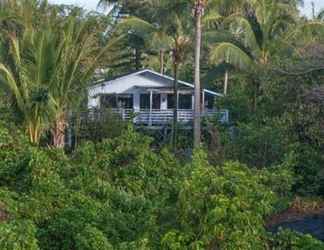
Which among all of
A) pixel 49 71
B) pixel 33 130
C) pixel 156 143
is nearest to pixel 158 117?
A: pixel 156 143

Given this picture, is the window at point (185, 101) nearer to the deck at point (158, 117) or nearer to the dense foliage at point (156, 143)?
the dense foliage at point (156, 143)

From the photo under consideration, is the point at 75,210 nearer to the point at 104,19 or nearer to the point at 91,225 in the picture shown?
the point at 91,225

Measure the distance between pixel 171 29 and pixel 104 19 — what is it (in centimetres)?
346

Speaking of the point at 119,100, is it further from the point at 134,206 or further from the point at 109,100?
the point at 134,206

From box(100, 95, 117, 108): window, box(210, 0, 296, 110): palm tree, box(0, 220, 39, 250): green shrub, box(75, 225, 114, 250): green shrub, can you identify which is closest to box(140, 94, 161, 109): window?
box(100, 95, 117, 108): window

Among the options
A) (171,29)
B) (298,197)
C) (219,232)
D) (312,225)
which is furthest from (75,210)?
(171,29)

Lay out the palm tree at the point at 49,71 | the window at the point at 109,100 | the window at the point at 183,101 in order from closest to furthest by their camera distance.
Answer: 1. the palm tree at the point at 49,71
2. the window at the point at 109,100
3. the window at the point at 183,101

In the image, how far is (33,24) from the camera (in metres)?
23.9

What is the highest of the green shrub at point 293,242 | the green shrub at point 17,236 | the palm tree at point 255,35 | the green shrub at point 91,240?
the palm tree at point 255,35

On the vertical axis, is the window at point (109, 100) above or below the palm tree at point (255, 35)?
below

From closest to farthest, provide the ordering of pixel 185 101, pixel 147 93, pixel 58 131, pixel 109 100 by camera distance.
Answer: pixel 58 131 → pixel 109 100 → pixel 147 93 → pixel 185 101

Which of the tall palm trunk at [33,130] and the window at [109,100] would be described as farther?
the window at [109,100]

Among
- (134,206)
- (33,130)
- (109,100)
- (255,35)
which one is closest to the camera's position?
(134,206)

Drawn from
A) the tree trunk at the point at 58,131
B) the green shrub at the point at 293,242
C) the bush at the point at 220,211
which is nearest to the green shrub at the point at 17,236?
the bush at the point at 220,211
